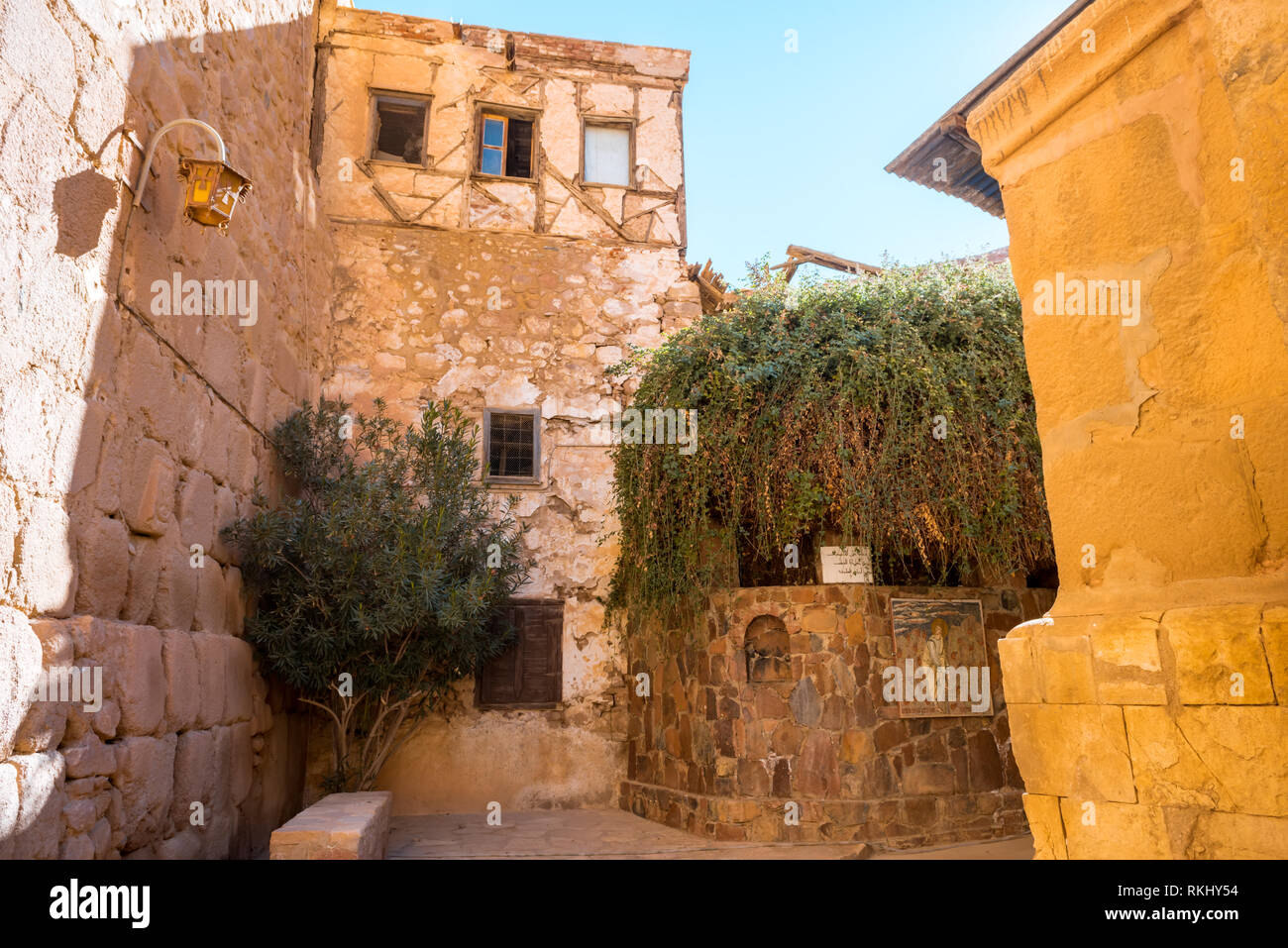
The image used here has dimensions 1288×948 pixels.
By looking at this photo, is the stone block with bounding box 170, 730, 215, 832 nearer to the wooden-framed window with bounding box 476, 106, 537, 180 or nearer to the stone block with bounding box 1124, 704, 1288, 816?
the stone block with bounding box 1124, 704, 1288, 816

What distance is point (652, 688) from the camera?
800 cm

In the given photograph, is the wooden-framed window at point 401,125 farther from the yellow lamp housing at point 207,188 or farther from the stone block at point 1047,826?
the stone block at point 1047,826

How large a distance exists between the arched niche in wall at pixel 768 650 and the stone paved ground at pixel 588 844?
1.25 m

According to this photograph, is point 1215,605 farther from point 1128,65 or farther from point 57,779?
point 57,779

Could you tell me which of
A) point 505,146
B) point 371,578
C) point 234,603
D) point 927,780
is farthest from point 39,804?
point 505,146

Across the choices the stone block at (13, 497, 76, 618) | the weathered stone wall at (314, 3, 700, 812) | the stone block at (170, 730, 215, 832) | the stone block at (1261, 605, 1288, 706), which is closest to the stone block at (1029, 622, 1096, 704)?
the stone block at (1261, 605, 1288, 706)

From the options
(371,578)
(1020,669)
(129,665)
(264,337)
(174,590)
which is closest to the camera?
(1020,669)

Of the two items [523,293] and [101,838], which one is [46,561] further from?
[523,293]

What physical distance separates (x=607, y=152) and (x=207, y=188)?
6.20 m

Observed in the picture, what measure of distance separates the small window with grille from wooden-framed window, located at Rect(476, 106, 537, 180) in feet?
8.97

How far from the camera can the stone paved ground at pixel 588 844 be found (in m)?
6.10

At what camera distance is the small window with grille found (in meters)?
8.65

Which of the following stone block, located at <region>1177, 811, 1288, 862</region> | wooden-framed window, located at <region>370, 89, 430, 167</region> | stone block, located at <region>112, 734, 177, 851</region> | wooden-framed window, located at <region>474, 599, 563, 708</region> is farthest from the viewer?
wooden-framed window, located at <region>370, 89, 430, 167</region>

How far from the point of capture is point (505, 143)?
31.7 feet
